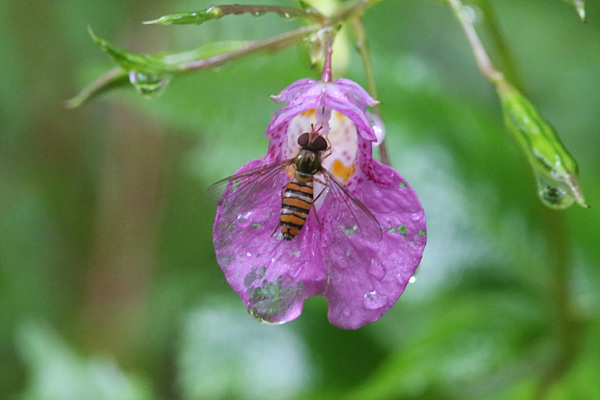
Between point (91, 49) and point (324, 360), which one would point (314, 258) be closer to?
point (324, 360)

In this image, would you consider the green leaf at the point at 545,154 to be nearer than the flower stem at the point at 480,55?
Yes

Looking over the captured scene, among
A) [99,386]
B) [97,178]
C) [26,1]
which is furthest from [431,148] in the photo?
[26,1]

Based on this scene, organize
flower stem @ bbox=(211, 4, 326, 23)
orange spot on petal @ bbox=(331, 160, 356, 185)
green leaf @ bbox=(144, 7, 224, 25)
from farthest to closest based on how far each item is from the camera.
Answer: orange spot on petal @ bbox=(331, 160, 356, 185)
flower stem @ bbox=(211, 4, 326, 23)
green leaf @ bbox=(144, 7, 224, 25)

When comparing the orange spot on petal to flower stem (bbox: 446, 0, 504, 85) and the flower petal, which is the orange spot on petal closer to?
the flower petal

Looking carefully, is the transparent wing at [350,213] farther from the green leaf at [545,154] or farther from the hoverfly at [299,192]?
the green leaf at [545,154]

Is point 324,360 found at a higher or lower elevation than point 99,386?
lower

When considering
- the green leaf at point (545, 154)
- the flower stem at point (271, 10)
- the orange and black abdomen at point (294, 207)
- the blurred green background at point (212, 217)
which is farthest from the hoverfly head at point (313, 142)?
the blurred green background at point (212, 217)

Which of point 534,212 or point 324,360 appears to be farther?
point 324,360

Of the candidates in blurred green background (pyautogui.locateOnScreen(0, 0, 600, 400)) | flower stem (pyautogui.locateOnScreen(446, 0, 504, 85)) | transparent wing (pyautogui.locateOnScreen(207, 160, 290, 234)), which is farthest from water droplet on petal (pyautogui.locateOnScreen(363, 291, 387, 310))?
blurred green background (pyautogui.locateOnScreen(0, 0, 600, 400))
